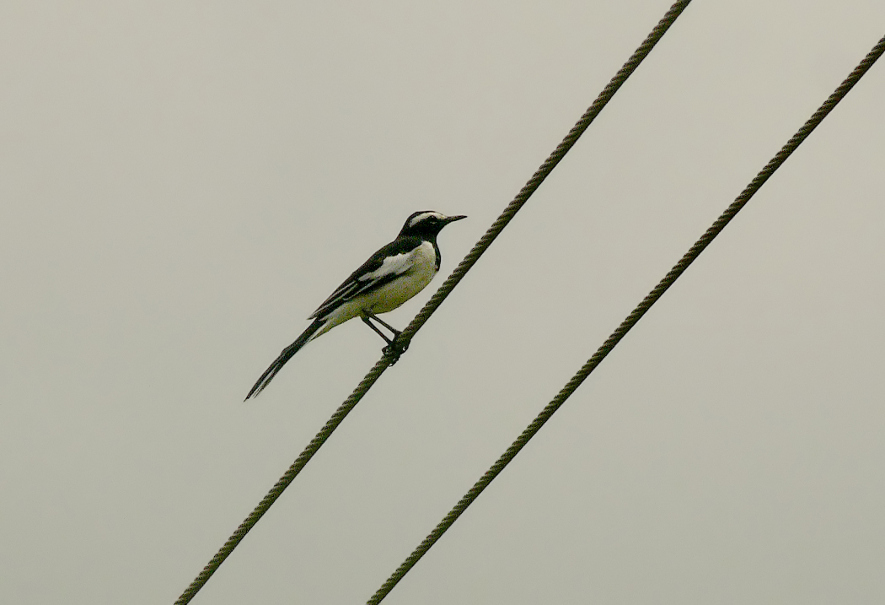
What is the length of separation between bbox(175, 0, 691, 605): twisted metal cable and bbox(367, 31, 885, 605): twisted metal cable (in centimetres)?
76

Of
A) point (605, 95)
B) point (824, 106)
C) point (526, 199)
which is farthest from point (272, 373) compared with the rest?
point (824, 106)

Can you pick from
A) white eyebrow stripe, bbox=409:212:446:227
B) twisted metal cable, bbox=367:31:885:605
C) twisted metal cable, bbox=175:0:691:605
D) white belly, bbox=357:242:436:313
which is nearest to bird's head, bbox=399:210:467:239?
white eyebrow stripe, bbox=409:212:446:227

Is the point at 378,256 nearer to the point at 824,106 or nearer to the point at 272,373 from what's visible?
the point at 272,373

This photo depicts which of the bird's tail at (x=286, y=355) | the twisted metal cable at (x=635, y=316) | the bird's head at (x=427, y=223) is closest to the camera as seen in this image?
the twisted metal cable at (x=635, y=316)

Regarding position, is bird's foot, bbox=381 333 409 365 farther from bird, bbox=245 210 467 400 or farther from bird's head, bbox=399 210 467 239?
bird's head, bbox=399 210 467 239

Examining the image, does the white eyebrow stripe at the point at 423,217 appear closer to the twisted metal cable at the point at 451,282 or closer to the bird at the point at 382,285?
the bird at the point at 382,285

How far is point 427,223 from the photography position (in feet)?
28.7

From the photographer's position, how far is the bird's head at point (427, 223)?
28.6ft

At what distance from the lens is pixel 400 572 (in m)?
6.00

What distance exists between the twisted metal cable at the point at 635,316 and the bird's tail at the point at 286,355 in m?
1.82

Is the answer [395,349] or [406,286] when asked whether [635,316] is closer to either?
[395,349]

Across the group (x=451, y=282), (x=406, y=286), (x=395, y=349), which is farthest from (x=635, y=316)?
(x=406, y=286)

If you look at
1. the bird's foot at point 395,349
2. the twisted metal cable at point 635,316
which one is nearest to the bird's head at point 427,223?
the bird's foot at point 395,349

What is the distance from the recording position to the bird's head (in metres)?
8.72
